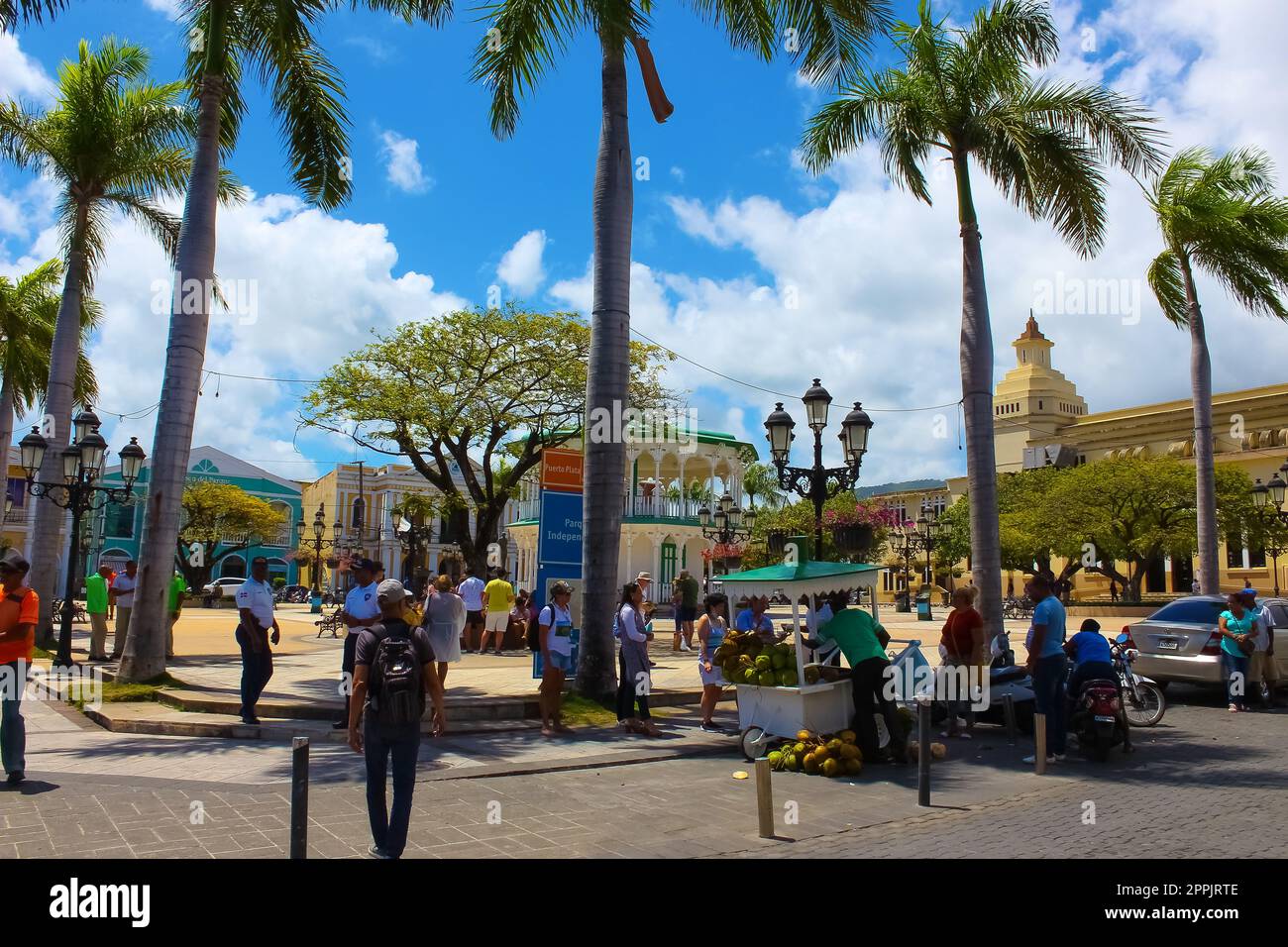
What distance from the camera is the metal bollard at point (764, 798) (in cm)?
591

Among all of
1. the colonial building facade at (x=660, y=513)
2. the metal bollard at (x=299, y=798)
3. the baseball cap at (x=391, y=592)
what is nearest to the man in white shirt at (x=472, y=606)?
the baseball cap at (x=391, y=592)

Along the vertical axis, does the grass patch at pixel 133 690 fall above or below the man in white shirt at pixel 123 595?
below

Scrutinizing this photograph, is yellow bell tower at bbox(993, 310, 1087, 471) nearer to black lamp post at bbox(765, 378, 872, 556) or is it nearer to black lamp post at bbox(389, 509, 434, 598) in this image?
black lamp post at bbox(389, 509, 434, 598)

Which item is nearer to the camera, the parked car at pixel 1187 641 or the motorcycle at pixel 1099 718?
the motorcycle at pixel 1099 718

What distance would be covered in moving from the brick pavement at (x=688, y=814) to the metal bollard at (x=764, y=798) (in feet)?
0.28

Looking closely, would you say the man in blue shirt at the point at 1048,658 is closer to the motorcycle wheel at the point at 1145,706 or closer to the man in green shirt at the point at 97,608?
the motorcycle wheel at the point at 1145,706

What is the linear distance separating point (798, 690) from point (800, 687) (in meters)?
0.04

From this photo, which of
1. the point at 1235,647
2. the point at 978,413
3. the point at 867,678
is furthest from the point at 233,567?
the point at 867,678

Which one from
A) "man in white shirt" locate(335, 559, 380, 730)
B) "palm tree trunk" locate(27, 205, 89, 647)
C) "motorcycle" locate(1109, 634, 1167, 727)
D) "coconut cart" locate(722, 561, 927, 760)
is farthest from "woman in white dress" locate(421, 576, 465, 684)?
"palm tree trunk" locate(27, 205, 89, 647)

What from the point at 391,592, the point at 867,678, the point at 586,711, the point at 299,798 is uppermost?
the point at 391,592

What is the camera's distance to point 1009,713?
1031 cm

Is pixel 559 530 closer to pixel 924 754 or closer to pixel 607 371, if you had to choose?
pixel 607 371

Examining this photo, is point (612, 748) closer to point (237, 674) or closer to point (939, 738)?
point (939, 738)
